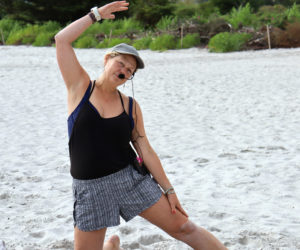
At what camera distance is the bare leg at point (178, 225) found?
8.48 feet

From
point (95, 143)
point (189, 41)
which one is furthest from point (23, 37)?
point (95, 143)

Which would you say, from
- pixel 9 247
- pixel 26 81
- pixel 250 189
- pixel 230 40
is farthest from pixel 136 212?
pixel 230 40

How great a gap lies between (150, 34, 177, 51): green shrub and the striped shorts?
17551mm

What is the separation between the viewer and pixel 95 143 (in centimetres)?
247

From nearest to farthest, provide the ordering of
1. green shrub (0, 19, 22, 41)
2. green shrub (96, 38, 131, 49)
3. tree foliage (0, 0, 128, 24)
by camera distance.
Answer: green shrub (96, 38, 131, 49) → green shrub (0, 19, 22, 41) → tree foliage (0, 0, 128, 24)

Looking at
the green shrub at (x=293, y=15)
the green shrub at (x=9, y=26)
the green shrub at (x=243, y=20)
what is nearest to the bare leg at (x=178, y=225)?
the green shrub at (x=293, y=15)

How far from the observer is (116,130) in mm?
2506

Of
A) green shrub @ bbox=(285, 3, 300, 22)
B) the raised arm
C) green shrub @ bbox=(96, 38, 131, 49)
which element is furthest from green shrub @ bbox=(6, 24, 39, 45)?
the raised arm

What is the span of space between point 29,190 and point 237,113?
4.44 m

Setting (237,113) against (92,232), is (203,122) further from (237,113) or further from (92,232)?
(92,232)

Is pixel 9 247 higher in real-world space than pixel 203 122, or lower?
higher

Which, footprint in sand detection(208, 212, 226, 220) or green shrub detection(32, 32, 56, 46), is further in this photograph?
green shrub detection(32, 32, 56, 46)

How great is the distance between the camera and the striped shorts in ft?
8.27

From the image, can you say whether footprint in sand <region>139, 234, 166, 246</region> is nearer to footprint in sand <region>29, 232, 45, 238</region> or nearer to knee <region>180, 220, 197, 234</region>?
footprint in sand <region>29, 232, 45, 238</region>
